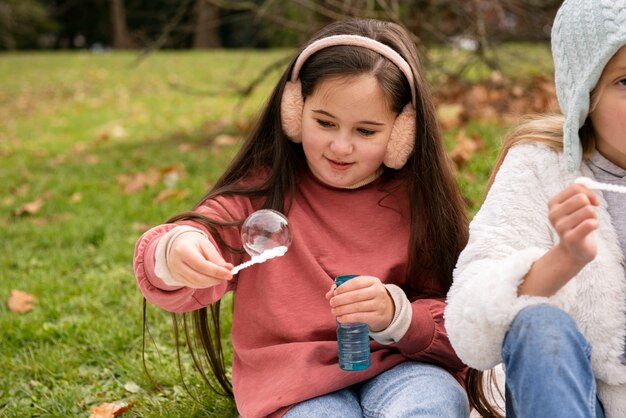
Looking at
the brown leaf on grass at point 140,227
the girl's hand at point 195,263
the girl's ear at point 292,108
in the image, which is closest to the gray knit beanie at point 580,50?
the girl's ear at point 292,108

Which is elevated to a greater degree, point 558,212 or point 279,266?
point 558,212

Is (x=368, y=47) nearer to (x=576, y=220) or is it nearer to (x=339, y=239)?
(x=339, y=239)

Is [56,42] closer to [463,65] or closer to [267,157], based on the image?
[463,65]

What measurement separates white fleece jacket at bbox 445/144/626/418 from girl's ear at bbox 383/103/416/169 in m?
A: 0.30

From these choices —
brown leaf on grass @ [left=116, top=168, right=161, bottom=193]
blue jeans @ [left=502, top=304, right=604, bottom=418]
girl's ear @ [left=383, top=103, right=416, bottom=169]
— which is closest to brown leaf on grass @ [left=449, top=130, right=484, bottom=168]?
brown leaf on grass @ [left=116, top=168, right=161, bottom=193]

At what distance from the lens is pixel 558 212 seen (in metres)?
1.57

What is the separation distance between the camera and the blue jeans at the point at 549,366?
154 cm

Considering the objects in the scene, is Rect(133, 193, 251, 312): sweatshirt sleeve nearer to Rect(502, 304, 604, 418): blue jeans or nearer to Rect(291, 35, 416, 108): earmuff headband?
Rect(291, 35, 416, 108): earmuff headband

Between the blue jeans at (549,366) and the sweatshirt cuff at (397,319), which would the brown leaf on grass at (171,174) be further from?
the blue jeans at (549,366)

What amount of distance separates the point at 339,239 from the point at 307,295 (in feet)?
0.59

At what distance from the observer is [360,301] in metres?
1.94

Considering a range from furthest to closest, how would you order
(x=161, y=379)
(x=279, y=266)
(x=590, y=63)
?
(x=161, y=379) < (x=279, y=266) < (x=590, y=63)

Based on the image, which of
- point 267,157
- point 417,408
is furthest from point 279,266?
point 417,408

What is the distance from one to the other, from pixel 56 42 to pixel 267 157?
2732cm
